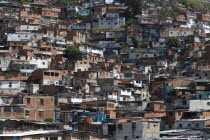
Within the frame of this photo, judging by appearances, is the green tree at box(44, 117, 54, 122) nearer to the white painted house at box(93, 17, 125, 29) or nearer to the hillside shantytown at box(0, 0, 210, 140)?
the hillside shantytown at box(0, 0, 210, 140)

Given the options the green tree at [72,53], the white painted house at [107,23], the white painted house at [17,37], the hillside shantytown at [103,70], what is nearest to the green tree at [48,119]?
the hillside shantytown at [103,70]

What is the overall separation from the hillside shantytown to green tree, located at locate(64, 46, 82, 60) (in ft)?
0.34

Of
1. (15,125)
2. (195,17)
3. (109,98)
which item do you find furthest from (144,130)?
(195,17)

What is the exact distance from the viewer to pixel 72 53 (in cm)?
6244

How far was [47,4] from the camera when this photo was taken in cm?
8550

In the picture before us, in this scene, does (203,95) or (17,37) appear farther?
(17,37)

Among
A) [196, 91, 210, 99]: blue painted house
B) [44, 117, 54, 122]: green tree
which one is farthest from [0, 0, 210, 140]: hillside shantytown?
[44, 117, 54, 122]: green tree

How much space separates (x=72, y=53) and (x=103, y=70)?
200 inches

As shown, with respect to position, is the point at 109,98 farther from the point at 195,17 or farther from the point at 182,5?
the point at 182,5

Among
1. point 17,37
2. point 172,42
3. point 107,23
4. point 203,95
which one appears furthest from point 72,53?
point 203,95

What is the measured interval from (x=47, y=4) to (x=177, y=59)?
2653cm

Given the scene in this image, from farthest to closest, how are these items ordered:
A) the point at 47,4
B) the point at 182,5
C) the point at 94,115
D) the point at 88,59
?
the point at 182,5 < the point at 47,4 < the point at 88,59 < the point at 94,115

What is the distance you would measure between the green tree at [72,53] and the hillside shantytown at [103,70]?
102 mm

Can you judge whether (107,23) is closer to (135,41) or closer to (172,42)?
(135,41)
